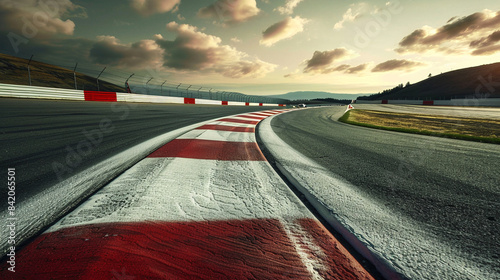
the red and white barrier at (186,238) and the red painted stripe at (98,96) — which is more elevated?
the red painted stripe at (98,96)

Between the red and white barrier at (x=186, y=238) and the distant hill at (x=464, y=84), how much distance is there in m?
87.0

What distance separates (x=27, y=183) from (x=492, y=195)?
331 centimetres

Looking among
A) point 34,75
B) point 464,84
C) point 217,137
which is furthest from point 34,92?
point 464,84

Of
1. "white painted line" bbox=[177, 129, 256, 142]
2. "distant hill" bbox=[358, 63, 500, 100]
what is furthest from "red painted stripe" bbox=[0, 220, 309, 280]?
"distant hill" bbox=[358, 63, 500, 100]

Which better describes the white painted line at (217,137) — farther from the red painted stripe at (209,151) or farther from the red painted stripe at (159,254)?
the red painted stripe at (159,254)

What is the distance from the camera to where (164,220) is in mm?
955

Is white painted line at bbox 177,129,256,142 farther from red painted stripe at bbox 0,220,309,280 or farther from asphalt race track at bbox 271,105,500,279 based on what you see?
red painted stripe at bbox 0,220,309,280

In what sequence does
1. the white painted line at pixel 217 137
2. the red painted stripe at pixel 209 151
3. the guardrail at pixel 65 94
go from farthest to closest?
the guardrail at pixel 65 94 < the white painted line at pixel 217 137 < the red painted stripe at pixel 209 151

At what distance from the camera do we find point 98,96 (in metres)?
17.1

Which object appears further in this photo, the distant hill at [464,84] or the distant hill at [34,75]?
the distant hill at [464,84]

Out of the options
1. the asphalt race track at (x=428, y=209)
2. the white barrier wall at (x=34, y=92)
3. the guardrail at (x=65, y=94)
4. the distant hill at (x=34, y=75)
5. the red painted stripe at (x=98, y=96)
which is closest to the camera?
the asphalt race track at (x=428, y=209)

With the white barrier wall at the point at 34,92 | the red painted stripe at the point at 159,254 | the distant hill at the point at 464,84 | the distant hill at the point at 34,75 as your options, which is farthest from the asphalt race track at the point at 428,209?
the distant hill at the point at 464,84

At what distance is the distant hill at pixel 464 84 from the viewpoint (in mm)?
66375

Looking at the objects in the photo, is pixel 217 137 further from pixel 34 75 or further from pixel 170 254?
pixel 34 75
